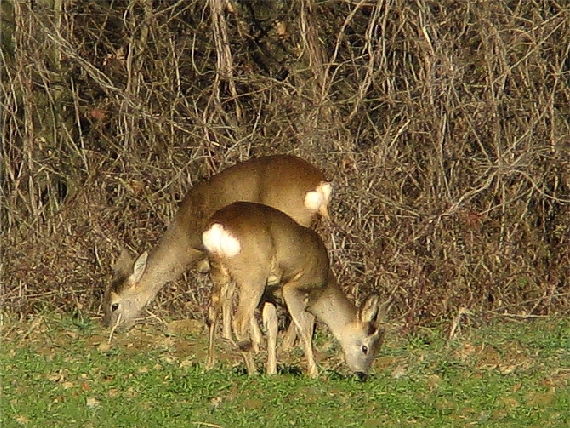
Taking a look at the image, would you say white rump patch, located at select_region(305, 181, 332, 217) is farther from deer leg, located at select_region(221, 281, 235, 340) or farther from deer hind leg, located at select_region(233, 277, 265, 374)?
deer hind leg, located at select_region(233, 277, 265, 374)

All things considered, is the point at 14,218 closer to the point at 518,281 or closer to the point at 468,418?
the point at 518,281

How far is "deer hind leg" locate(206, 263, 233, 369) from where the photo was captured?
24.3 feet

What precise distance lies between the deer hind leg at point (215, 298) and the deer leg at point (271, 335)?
266mm

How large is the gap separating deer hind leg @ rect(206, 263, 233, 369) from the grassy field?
0.11 metres

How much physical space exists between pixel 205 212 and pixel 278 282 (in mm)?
1213

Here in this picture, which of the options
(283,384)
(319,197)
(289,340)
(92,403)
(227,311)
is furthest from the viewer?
(227,311)

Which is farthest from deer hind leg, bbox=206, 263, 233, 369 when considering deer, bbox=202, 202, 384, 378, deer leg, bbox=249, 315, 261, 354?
deer leg, bbox=249, 315, 261, 354

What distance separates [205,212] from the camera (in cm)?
848

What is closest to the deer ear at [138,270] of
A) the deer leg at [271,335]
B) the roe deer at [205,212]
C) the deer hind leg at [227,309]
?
the roe deer at [205,212]

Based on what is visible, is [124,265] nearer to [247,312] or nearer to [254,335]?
[254,335]

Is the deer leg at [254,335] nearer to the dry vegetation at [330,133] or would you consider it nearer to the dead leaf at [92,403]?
the dead leaf at [92,403]

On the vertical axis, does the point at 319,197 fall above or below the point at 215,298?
above

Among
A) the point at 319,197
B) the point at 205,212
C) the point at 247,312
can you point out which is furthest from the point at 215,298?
the point at 319,197

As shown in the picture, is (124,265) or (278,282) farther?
(124,265)
